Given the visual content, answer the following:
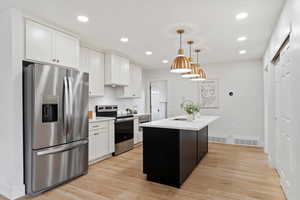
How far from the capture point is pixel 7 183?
2.37m

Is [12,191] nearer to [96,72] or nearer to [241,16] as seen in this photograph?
[96,72]

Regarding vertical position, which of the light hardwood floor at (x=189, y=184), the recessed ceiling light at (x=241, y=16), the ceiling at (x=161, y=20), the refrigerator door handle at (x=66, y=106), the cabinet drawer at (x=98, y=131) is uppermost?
the ceiling at (x=161, y=20)

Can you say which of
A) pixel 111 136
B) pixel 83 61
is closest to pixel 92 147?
pixel 111 136

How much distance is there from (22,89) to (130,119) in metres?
2.71

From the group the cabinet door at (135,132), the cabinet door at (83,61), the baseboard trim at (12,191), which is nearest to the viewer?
the baseboard trim at (12,191)

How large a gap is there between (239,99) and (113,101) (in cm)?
391

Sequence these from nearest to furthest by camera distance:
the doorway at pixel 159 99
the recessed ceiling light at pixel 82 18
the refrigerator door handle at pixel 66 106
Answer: the recessed ceiling light at pixel 82 18, the refrigerator door handle at pixel 66 106, the doorway at pixel 159 99

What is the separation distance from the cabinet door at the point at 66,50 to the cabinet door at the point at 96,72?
2.69ft

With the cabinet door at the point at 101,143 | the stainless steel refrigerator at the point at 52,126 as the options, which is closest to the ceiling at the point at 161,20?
the stainless steel refrigerator at the point at 52,126

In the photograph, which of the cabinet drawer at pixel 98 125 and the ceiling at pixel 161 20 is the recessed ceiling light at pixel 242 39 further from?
the cabinet drawer at pixel 98 125

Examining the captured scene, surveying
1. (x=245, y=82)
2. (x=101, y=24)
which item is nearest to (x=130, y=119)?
(x=101, y=24)

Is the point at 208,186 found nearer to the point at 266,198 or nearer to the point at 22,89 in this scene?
the point at 266,198

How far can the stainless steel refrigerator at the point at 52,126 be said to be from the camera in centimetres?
239

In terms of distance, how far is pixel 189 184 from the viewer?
270 cm
